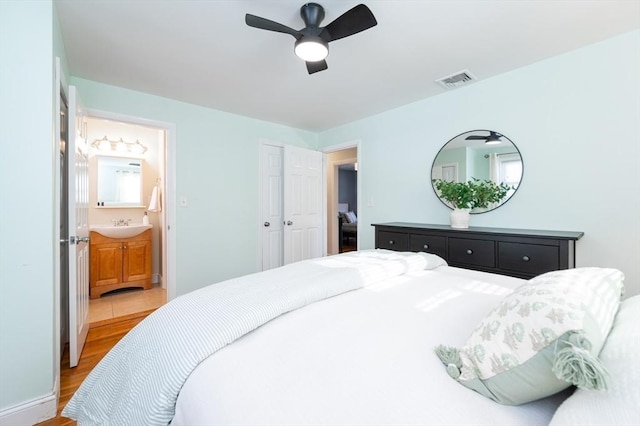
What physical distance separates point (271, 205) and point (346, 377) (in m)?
3.31

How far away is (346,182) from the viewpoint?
9.06m

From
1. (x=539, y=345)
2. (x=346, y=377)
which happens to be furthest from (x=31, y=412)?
(x=539, y=345)

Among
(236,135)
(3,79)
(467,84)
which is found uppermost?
(467,84)

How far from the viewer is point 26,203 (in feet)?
4.82

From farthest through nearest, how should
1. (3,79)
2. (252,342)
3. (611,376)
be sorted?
1. (3,79)
2. (252,342)
3. (611,376)

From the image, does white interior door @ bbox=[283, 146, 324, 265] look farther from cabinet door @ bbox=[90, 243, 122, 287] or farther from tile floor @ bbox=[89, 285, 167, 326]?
cabinet door @ bbox=[90, 243, 122, 287]

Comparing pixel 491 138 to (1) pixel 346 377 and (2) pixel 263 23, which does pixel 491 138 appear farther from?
(1) pixel 346 377

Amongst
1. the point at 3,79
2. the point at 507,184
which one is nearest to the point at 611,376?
the point at 507,184

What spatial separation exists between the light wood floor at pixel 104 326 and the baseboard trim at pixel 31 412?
0.12ft

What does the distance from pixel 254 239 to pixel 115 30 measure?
96.5 inches

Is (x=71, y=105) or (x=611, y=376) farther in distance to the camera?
(x=71, y=105)

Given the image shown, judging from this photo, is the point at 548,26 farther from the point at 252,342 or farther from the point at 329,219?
the point at 329,219

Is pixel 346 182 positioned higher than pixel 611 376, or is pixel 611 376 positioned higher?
pixel 346 182

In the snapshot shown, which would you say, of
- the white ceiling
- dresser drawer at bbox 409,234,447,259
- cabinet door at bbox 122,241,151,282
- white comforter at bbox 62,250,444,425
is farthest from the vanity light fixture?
dresser drawer at bbox 409,234,447,259
